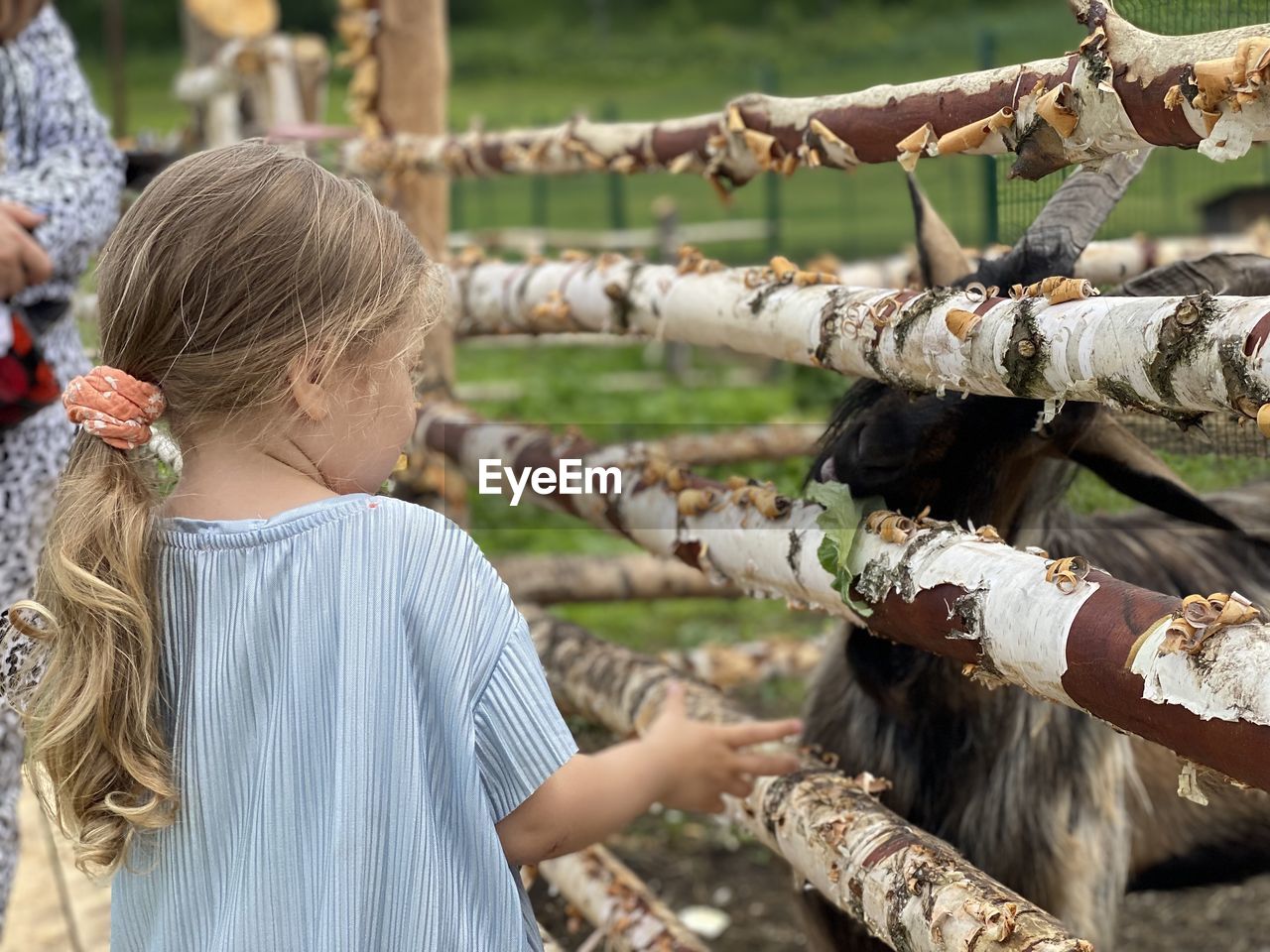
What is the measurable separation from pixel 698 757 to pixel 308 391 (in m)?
0.73

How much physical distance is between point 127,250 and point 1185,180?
8.25 meters

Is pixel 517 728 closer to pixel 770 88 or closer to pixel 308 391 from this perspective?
pixel 308 391

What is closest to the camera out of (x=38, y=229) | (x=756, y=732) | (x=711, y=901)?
(x=756, y=732)

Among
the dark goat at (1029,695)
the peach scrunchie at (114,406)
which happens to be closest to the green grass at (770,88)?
the dark goat at (1029,695)

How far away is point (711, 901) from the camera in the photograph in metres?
3.73

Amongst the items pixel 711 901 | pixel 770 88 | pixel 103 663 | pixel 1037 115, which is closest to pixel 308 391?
pixel 103 663

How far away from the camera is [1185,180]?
28.2 feet

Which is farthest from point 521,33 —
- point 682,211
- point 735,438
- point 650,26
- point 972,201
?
point 735,438

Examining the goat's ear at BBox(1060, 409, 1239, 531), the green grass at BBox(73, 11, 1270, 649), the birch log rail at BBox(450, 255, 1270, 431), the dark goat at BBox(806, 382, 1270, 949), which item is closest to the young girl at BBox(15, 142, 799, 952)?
the birch log rail at BBox(450, 255, 1270, 431)

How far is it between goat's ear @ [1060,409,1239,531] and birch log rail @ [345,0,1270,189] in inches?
20.6

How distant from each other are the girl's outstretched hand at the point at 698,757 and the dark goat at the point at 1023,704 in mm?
362

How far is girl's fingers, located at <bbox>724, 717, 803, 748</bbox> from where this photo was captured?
76.3 inches

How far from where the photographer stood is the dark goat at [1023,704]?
6.63ft

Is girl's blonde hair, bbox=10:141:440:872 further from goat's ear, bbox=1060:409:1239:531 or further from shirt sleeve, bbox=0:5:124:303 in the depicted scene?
shirt sleeve, bbox=0:5:124:303
